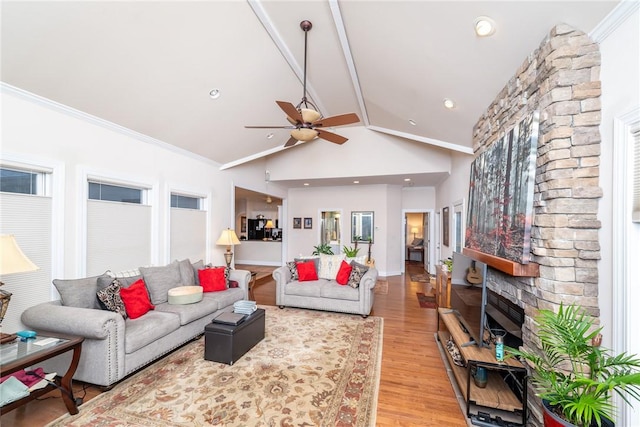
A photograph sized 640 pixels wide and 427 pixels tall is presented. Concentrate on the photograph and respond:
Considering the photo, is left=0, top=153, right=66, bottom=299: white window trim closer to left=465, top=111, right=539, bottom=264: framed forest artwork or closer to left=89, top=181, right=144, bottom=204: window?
left=89, top=181, right=144, bottom=204: window

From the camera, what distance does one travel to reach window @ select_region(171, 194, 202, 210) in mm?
4566

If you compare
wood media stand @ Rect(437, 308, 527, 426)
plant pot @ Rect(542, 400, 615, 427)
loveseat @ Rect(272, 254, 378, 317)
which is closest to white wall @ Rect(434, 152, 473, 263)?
loveseat @ Rect(272, 254, 378, 317)

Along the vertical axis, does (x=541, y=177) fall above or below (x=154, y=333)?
above

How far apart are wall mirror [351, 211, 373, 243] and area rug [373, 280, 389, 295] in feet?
4.84

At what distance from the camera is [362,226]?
Result: 26.4 ft

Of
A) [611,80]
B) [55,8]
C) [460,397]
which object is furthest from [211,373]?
[611,80]

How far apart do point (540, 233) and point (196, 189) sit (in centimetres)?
487

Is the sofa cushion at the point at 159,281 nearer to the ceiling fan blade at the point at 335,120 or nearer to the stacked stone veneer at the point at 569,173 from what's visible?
the ceiling fan blade at the point at 335,120

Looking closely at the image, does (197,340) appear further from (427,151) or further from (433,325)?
(427,151)

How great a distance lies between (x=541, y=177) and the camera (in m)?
1.97

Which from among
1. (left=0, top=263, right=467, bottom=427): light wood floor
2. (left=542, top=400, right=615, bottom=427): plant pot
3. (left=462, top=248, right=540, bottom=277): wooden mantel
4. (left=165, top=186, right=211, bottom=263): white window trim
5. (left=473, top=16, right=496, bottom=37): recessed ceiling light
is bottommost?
(left=0, top=263, right=467, bottom=427): light wood floor

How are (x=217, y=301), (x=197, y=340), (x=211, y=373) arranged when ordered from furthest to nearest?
(x=217, y=301) → (x=197, y=340) → (x=211, y=373)

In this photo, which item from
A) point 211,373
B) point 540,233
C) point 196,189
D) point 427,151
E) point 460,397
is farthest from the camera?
point 427,151

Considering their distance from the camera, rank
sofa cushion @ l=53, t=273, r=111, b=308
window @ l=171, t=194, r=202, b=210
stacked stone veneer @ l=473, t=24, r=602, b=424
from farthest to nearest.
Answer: window @ l=171, t=194, r=202, b=210 < sofa cushion @ l=53, t=273, r=111, b=308 < stacked stone veneer @ l=473, t=24, r=602, b=424
